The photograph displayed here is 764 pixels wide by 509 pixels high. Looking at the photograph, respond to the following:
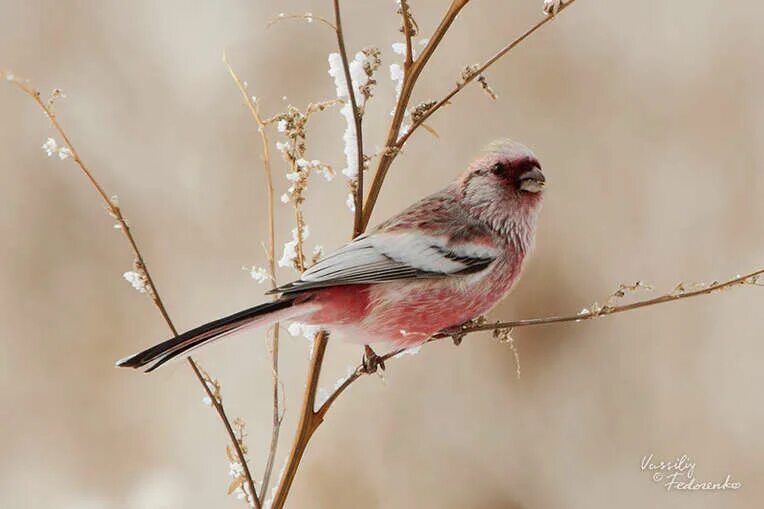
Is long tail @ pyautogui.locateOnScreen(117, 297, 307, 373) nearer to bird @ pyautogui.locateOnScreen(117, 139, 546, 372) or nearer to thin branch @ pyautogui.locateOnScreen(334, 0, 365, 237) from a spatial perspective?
bird @ pyautogui.locateOnScreen(117, 139, 546, 372)

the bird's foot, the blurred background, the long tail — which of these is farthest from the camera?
the blurred background

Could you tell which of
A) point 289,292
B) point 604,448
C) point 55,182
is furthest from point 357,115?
point 55,182

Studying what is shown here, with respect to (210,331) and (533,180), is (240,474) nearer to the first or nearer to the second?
(210,331)

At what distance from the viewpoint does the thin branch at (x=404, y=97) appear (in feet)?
2.35

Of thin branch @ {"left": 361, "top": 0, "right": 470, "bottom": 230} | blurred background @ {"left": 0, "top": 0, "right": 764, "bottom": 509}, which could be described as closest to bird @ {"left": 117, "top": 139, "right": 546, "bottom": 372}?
thin branch @ {"left": 361, "top": 0, "right": 470, "bottom": 230}

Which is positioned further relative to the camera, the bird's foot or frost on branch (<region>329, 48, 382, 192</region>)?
the bird's foot

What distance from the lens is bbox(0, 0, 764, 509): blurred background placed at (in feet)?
4.98

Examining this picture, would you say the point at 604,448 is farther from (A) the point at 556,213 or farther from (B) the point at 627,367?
(A) the point at 556,213

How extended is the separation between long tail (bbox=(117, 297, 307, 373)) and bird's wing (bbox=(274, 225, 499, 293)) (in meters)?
0.02

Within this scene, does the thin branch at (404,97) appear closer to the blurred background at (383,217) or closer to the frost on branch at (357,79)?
the frost on branch at (357,79)

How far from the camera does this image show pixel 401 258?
3.07 feet

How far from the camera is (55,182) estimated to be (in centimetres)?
170

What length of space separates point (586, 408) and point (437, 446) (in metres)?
0.26

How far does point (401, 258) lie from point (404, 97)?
0.79 feet
